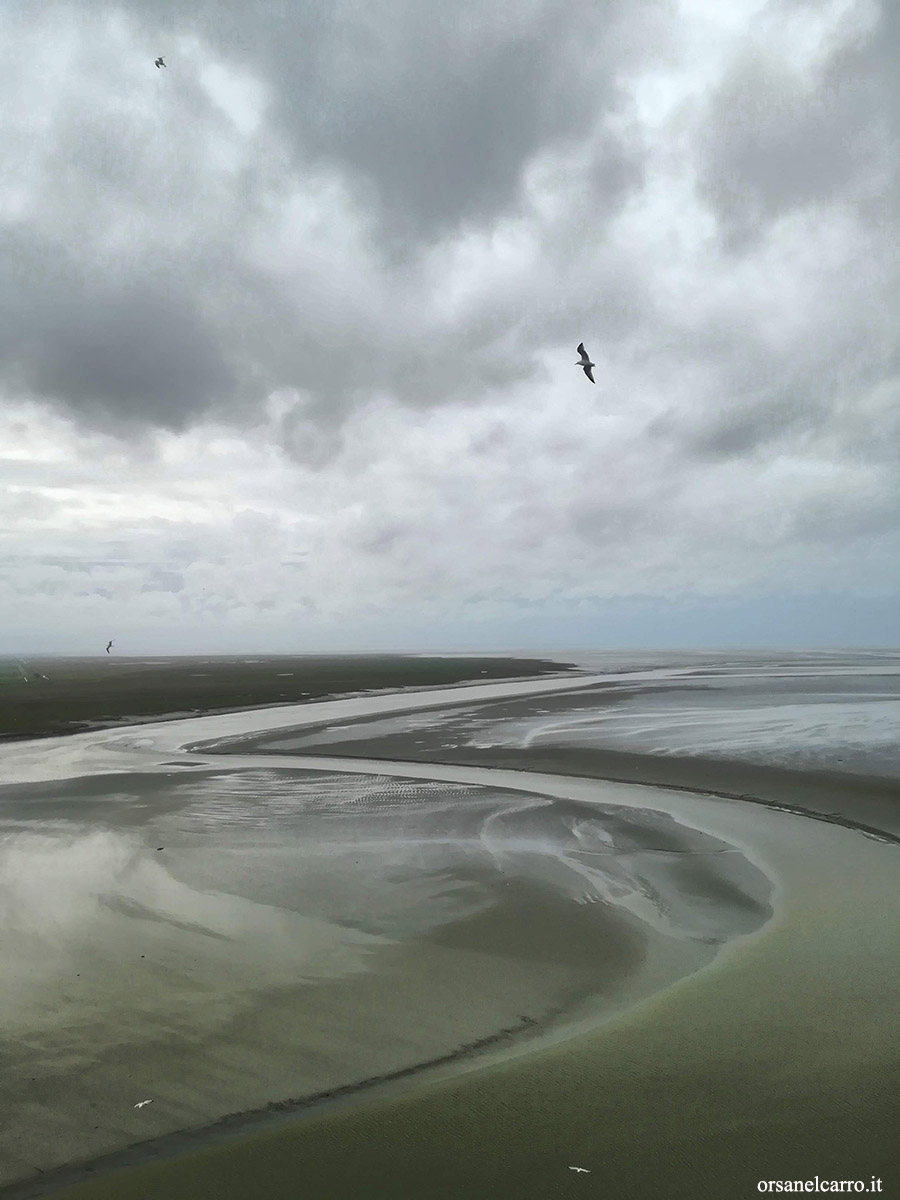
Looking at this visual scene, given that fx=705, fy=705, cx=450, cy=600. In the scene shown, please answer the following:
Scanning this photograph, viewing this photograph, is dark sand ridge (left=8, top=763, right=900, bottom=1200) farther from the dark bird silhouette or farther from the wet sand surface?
the dark bird silhouette

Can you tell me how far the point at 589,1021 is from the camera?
682cm

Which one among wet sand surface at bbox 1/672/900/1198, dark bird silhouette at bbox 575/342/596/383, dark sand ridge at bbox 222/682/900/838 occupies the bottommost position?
dark sand ridge at bbox 222/682/900/838

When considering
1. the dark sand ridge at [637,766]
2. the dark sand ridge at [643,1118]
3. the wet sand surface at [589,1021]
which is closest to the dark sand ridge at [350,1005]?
the wet sand surface at [589,1021]

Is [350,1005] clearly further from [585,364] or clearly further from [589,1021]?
[585,364]

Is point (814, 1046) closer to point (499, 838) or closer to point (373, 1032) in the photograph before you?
point (373, 1032)

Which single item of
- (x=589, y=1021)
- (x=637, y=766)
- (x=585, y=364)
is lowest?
(x=637, y=766)

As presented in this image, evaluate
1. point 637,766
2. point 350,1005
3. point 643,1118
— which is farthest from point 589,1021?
point 637,766

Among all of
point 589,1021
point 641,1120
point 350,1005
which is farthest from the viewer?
point 350,1005

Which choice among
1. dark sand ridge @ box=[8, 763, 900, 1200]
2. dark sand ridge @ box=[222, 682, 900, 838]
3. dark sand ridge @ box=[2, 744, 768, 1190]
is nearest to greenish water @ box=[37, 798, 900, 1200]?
dark sand ridge @ box=[8, 763, 900, 1200]

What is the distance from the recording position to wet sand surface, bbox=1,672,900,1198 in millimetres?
4773


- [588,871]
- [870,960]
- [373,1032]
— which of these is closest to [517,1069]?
[373,1032]

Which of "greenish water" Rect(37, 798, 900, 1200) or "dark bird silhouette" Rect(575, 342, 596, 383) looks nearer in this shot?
"greenish water" Rect(37, 798, 900, 1200)

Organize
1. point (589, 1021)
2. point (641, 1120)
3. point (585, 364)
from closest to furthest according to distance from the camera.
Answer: point (641, 1120) → point (589, 1021) → point (585, 364)

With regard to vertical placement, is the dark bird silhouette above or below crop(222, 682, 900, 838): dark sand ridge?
above
